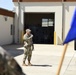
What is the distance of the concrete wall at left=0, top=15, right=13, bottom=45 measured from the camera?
111 feet

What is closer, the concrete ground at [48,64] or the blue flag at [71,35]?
the blue flag at [71,35]

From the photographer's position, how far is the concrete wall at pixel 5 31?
33950 mm

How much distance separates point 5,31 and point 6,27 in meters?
0.54

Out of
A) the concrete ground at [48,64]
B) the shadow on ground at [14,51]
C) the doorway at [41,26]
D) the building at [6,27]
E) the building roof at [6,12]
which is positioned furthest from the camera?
the doorway at [41,26]

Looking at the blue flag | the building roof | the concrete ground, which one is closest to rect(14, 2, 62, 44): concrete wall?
the building roof

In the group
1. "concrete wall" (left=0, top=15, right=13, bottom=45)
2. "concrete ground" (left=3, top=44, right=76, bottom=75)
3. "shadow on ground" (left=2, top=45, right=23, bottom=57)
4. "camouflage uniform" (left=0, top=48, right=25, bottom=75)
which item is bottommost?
"shadow on ground" (left=2, top=45, right=23, bottom=57)

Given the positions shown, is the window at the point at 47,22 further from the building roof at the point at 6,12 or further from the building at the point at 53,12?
the building roof at the point at 6,12

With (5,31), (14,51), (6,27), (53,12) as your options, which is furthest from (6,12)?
(14,51)

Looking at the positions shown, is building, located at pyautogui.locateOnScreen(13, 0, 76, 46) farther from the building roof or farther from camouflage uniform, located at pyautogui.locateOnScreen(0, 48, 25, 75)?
camouflage uniform, located at pyautogui.locateOnScreen(0, 48, 25, 75)

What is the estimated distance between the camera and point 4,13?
35.2 metres

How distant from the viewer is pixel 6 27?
118ft

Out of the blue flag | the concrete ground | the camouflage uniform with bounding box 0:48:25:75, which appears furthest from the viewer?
the concrete ground

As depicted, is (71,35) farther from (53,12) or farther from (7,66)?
(53,12)

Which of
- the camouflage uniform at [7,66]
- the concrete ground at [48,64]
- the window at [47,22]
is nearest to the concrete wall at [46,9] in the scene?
the window at [47,22]
